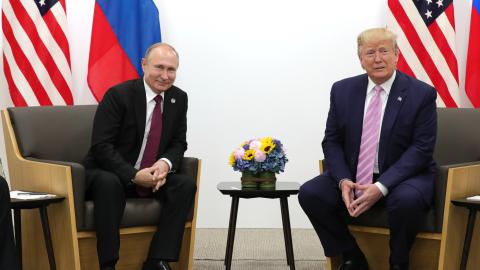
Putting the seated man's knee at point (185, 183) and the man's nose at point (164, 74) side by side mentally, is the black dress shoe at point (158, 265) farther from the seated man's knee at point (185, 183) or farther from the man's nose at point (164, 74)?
the man's nose at point (164, 74)

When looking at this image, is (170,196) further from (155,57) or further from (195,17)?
(195,17)

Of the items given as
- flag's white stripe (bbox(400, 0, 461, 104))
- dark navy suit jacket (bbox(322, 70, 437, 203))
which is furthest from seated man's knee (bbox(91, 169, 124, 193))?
flag's white stripe (bbox(400, 0, 461, 104))

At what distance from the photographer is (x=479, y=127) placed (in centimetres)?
430

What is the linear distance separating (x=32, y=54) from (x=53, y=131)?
47.7 inches

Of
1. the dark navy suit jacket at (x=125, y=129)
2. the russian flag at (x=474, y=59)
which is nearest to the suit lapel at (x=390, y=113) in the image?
the dark navy suit jacket at (x=125, y=129)

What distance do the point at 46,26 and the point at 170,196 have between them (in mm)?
2041

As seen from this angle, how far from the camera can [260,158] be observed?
428cm

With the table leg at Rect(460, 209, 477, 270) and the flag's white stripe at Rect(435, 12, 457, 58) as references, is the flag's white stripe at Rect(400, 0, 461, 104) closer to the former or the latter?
the flag's white stripe at Rect(435, 12, 457, 58)

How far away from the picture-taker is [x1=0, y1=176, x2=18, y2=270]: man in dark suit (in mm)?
3408

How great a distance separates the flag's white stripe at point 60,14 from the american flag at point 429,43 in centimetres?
230

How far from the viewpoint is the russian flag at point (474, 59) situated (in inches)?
217

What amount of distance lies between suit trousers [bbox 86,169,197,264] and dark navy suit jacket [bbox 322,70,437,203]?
2.59 ft

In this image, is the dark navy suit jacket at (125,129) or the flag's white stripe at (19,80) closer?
the dark navy suit jacket at (125,129)

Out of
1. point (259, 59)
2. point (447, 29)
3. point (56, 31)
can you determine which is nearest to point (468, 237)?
point (447, 29)
